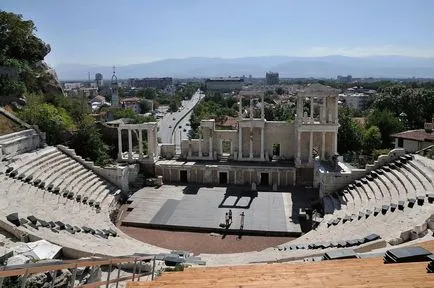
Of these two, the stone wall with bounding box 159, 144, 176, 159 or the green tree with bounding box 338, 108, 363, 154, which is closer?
the stone wall with bounding box 159, 144, 176, 159

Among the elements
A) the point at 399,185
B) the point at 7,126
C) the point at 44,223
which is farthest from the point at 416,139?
the point at 7,126

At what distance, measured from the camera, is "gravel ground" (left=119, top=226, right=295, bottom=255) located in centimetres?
2362

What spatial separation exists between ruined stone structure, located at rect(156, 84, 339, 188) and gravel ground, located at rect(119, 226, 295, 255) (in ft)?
36.0

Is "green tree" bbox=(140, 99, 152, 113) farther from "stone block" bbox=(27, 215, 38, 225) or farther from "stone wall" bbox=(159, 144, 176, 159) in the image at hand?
"stone block" bbox=(27, 215, 38, 225)

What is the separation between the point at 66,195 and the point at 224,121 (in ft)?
157

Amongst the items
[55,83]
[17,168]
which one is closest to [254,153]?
[17,168]

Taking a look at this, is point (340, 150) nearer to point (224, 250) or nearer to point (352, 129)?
point (352, 129)

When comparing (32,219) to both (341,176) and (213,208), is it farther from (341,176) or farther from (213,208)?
(341,176)

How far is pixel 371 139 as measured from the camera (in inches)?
1973

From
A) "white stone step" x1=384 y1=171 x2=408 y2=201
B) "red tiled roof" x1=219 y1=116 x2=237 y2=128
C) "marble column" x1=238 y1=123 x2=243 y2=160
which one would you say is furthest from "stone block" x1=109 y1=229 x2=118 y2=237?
"red tiled roof" x1=219 y1=116 x2=237 y2=128

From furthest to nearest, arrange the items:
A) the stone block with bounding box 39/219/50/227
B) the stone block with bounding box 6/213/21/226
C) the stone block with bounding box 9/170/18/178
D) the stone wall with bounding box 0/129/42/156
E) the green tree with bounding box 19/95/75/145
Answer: the green tree with bounding box 19/95/75/145 < the stone wall with bounding box 0/129/42/156 < the stone block with bounding box 9/170/18/178 < the stone block with bounding box 39/219/50/227 < the stone block with bounding box 6/213/21/226

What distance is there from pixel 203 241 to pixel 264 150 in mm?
15725

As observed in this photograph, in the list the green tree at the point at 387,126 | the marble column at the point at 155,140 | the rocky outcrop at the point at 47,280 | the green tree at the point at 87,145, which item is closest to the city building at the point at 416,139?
the green tree at the point at 387,126

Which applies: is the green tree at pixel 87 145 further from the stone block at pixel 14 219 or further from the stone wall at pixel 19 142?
the stone block at pixel 14 219
